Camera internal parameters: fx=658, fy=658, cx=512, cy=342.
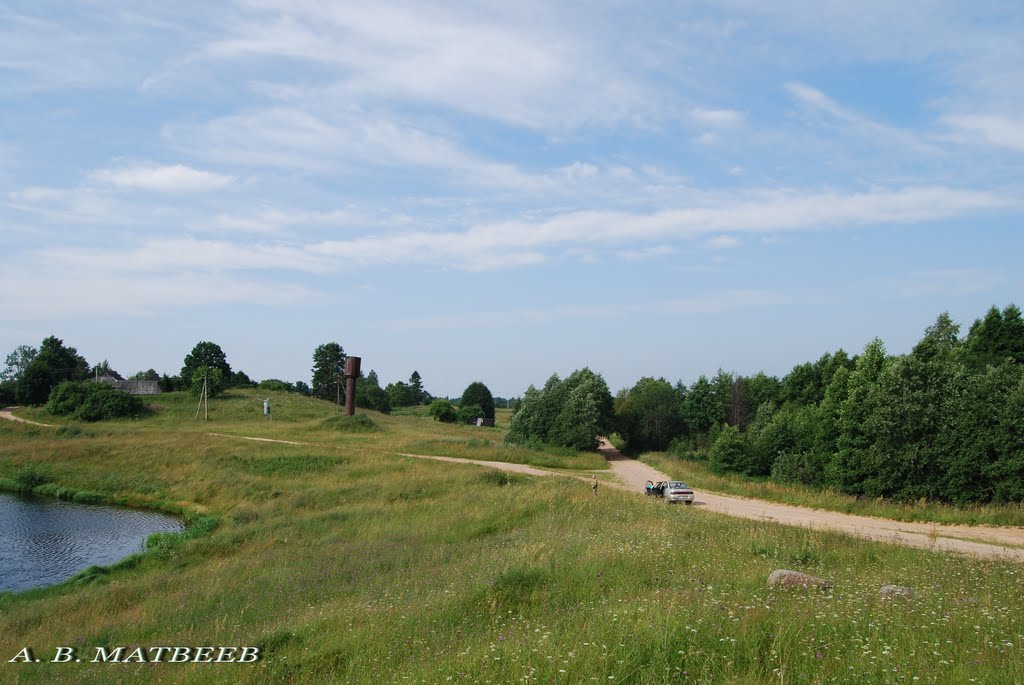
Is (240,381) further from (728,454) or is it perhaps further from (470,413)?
(728,454)

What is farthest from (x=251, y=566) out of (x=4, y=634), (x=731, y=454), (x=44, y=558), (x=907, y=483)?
(x=731, y=454)

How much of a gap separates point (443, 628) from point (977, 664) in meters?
6.82

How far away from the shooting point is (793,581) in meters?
11.1

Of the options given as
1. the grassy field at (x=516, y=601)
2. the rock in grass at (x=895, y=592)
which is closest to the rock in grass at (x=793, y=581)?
the grassy field at (x=516, y=601)

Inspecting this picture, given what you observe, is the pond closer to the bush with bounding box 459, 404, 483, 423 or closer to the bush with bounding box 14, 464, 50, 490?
the bush with bounding box 14, 464, 50, 490

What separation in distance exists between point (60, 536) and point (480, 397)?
296 feet

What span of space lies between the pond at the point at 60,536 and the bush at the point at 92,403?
111ft

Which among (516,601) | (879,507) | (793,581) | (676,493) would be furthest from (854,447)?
(516,601)

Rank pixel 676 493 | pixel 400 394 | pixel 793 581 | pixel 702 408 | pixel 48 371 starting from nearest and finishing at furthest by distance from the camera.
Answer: pixel 793 581 → pixel 676 493 → pixel 702 408 → pixel 48 371 → pixel 400 394

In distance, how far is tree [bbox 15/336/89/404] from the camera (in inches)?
3378

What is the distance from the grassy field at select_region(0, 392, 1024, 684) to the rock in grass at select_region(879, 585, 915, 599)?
17 centimetres

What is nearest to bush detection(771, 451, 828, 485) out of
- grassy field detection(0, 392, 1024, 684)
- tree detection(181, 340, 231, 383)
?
grassy field detection(0, 392, 1024, 684)

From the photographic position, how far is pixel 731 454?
50312 mm

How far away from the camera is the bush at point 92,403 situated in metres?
71.4
